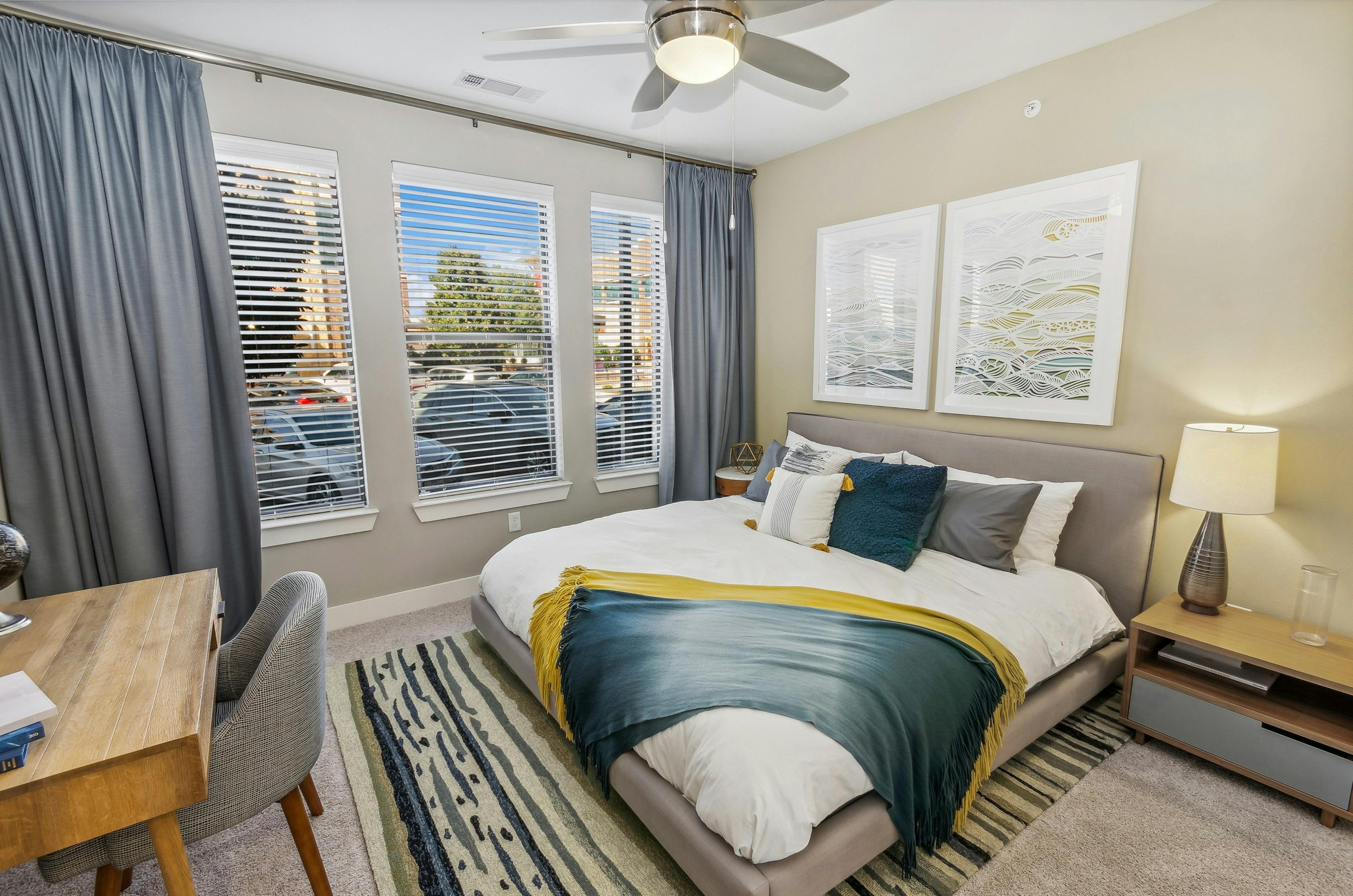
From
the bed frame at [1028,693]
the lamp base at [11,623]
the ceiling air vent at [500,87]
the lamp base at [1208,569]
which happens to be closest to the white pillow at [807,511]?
the bed frame at [1028,693]

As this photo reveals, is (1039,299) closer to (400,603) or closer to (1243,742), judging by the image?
(1243,742)

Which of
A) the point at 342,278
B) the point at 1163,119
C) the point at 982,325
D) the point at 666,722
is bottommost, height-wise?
the point at 666,722

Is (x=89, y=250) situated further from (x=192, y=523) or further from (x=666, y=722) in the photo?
(x=666, y=722)

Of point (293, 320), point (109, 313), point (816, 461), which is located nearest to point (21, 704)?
point (109, 313)

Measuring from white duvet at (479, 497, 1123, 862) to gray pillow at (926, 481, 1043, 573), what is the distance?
0.07m

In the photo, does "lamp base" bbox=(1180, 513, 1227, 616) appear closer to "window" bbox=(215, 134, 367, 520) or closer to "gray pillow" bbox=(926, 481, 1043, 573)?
"gray pillow" bbox=(926, 481, 1043, 573)

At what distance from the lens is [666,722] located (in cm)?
165

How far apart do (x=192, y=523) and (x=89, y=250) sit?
3.68ft

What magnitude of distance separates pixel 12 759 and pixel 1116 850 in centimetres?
260

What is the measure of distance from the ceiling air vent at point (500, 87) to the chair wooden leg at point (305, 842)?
2.91 m

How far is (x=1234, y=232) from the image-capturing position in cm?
230

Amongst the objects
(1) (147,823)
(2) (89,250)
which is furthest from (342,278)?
(1) (147,823)

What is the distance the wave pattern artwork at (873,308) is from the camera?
11.1 ft

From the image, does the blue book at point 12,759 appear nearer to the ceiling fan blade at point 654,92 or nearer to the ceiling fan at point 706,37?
the ceiling fan at point 706,37
